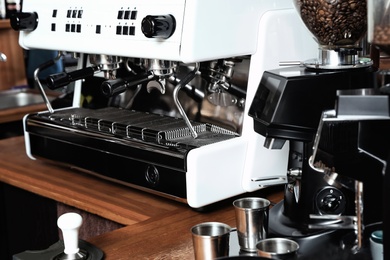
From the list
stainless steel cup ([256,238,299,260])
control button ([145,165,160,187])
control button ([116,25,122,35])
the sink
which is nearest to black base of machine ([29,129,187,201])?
control button ([145,165,160,187])

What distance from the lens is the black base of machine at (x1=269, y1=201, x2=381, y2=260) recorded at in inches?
42.2

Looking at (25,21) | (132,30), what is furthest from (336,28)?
(25,21)

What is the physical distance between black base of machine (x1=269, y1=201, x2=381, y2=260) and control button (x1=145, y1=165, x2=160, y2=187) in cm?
37

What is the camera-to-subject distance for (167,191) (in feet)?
4.84

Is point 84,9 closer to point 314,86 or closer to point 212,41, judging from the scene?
point 212,41

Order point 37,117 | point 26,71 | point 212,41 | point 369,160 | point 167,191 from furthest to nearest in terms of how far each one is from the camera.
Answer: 1. point 26,71
2. point 37,117
3. point 167,191
4. point 212,41
5. point 369,160

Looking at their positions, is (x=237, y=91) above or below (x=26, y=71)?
above

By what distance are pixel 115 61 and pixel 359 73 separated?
0.70m

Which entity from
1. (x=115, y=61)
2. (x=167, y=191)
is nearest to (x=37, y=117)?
(x=115, y=61)

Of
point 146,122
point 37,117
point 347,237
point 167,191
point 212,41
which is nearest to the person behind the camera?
point 347,237

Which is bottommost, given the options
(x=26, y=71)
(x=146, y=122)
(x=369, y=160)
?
(x=26, y=71)

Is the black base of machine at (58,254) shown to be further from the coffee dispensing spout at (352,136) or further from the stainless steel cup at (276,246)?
the coffee dispensing spout at (352,136)

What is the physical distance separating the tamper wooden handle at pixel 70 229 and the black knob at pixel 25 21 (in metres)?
0.75

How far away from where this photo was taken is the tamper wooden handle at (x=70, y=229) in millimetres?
1169
